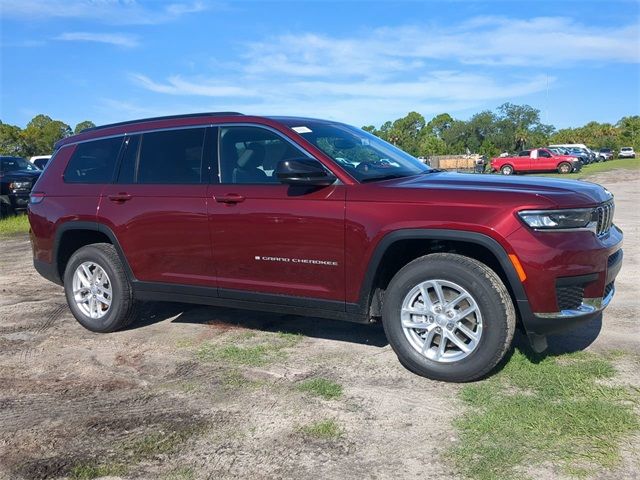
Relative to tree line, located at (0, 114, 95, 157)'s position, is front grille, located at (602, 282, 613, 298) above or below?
below

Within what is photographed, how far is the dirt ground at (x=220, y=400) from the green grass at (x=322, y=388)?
0.06 m

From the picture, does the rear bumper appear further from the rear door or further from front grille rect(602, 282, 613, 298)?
front grille rect(602, 282, 613, 298)

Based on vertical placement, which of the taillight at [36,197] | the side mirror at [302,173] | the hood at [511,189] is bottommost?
the taillight at [36,197]

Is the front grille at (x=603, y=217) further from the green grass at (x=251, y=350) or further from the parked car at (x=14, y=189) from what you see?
the parked car at (x=14, y=189)

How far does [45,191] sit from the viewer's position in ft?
19.1

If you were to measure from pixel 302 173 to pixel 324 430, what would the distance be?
1.73 meters

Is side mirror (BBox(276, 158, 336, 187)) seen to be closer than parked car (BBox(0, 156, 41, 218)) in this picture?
Yes

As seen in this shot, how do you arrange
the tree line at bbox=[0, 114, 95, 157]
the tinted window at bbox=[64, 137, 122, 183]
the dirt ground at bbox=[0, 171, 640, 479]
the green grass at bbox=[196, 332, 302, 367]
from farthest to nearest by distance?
the tree line at bbox=[0, 114, 95, 157]
the tinted window at bbox=[64, 137, 122, 183]
the green grass at bbox=[196, 332, 302, 367]
the dirt ground at bbox=[0, 171, 640, 479]

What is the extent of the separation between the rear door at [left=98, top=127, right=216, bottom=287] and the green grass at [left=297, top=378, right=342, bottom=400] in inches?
49.9

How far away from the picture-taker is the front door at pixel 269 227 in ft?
13.9

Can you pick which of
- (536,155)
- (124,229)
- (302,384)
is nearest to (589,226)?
(302,384)

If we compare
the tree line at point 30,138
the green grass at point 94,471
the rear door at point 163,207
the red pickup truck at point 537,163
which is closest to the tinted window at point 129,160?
the rear door at point 163,207

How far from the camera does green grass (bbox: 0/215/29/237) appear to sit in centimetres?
1354

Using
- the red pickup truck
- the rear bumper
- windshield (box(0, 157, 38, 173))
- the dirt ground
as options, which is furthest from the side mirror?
the red pickup truck
